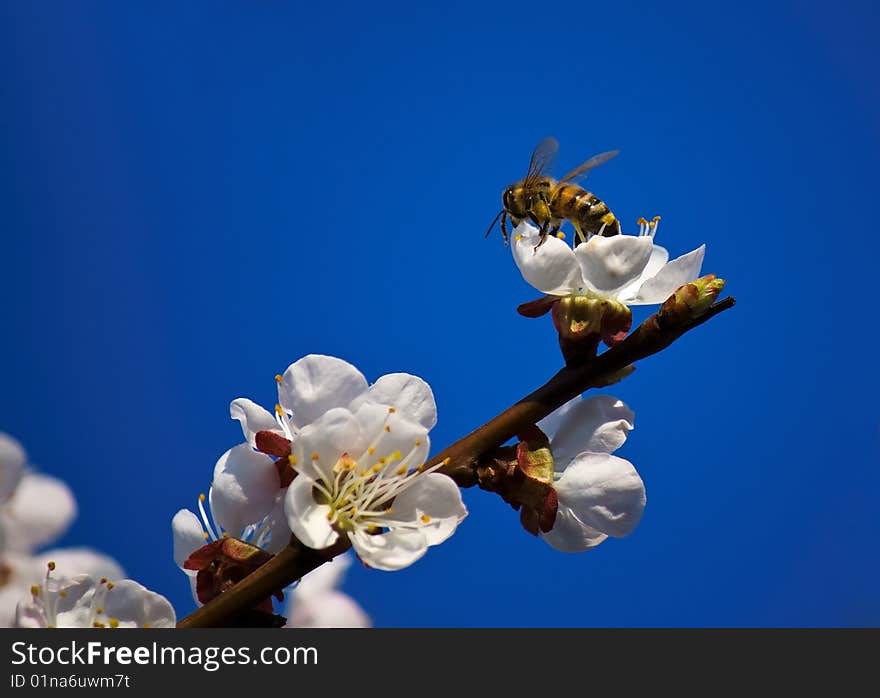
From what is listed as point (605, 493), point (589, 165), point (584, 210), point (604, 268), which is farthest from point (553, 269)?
point (589, 165)

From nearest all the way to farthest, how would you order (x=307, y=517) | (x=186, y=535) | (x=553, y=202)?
1. (x=307, y=517)
2. (x=186, y=535)
3. (x=553, y=202)

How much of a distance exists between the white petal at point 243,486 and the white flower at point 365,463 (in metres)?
0.02

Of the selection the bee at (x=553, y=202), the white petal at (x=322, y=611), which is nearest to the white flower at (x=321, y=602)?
the white petal at (x=322, y=611)

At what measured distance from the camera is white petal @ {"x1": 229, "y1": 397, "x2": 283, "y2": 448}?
478 mm

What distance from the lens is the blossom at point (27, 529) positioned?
0.62 m

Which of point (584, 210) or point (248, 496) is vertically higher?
point (584, 210)

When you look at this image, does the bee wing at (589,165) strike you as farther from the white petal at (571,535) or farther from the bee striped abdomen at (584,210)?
the white petal at (571,535)

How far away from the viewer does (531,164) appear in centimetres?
87

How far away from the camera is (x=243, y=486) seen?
1.53 feet

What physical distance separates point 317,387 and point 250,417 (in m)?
0.04

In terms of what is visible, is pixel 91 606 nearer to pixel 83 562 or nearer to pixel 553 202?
pixel 83 562

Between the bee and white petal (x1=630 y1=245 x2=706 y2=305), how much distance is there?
179 mm

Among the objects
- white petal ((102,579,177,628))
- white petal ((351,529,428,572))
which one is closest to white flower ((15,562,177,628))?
white petal ((102,579,177,628))
